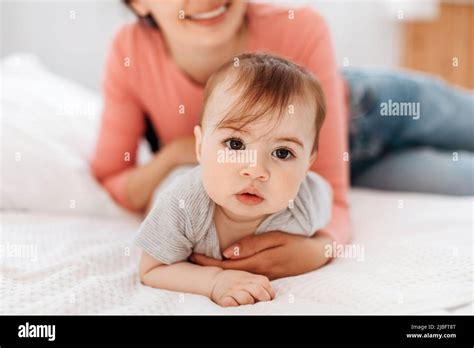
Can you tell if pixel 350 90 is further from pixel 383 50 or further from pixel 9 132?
pixel 383 50

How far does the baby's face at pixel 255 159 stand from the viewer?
0.75 m

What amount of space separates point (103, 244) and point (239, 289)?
0.34m

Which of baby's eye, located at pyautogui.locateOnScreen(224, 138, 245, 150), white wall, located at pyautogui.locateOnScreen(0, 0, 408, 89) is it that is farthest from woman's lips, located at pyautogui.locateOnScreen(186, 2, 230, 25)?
white wall, located at pyautogui.locateOnScreen(0, 0, 408, 89)

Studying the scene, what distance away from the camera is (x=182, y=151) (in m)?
1.10

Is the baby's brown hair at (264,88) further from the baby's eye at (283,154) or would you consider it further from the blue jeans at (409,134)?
the blue jeans at (409,134)

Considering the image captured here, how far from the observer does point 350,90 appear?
149 centimetres

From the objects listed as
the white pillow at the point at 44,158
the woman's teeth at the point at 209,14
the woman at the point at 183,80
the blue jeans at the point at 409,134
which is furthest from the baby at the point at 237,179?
the blue jeans at the point at 409,134

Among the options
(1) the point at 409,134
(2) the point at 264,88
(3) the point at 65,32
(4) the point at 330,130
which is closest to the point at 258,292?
(2) the point at 264,88

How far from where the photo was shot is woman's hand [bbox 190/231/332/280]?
0.83 meters

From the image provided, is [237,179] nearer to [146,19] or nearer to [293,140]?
[293,140]

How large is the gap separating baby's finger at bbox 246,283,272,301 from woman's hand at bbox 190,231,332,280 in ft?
A: 0.22

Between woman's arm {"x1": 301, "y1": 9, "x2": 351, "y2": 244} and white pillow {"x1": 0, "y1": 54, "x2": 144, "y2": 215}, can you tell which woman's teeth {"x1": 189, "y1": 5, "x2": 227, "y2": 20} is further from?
white pillow {"x1": 0, "y1": 54, "x2": 144, "y2": 215}
